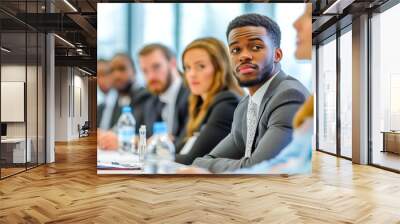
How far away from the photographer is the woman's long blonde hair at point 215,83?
5887mm

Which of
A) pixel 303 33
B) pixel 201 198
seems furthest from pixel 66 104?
pixel 201 198

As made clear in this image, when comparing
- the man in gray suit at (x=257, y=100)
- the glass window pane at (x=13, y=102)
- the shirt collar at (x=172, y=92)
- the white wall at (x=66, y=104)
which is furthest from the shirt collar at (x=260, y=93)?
the white wall at (x=66, y=104)

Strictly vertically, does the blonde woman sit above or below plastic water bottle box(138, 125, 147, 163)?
above

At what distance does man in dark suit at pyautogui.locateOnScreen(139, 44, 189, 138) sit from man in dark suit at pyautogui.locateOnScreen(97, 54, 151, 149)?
0.49 feet

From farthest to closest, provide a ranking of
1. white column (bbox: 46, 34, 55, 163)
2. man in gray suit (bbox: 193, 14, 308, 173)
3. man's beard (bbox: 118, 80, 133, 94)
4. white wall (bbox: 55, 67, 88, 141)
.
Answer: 1. white wall (bbox: 55, 67, 88, 141)
2. white column (bbox: 46, 34, 55, 163)
3. man's beard (bbox: 118, 80, 133, 94)
4. man in gray suit (bbox: 193, 14, 308, 173)

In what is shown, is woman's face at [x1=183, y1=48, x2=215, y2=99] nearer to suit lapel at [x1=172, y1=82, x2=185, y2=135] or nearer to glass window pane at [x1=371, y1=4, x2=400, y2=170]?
suit lapel at [x1=172, y1=82, x2=185, y2=135]

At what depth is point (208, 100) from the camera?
5.91 meters

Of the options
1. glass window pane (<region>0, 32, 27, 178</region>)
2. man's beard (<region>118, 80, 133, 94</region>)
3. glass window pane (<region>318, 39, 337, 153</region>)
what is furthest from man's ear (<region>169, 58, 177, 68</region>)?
glass window pane (<region>318, 39, 337, 153</region>)

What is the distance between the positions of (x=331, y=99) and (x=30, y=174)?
24.5ft

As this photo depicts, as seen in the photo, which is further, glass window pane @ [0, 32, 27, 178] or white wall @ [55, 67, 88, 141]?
white wall @ [55, 67, 88, 141]

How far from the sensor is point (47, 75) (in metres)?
8.28

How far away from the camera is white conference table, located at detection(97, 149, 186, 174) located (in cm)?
599

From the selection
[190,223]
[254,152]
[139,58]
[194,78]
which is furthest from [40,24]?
[190,223]

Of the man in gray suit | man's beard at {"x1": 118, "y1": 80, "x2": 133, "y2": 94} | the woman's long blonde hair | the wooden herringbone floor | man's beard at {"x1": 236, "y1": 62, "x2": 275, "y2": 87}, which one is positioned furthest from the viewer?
man's beard at {"x1": 118, "y1": 80, "x2": 133, "y2": 94}
